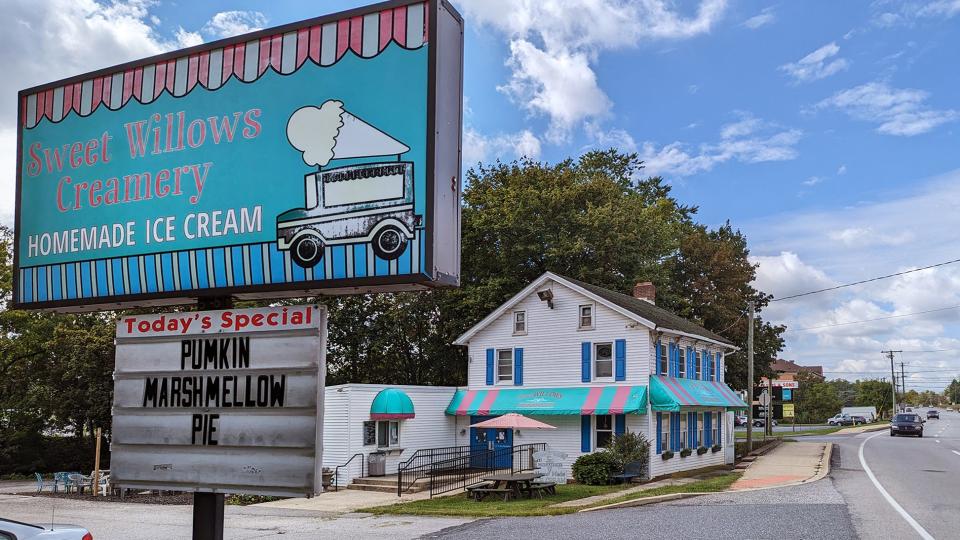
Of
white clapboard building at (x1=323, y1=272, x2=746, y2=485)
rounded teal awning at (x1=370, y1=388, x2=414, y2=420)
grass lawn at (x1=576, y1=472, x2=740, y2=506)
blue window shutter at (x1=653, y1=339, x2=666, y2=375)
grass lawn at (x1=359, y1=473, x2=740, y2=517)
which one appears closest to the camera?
grass lawn at (x1=359, y1=473, x2=740, y2=517)

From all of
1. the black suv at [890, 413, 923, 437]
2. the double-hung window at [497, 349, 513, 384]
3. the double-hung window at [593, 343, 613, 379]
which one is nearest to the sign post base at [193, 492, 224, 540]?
the double-hung window at [593, 343, 613, 379]

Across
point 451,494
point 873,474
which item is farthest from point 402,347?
point 873,474

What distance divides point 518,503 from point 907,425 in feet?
138

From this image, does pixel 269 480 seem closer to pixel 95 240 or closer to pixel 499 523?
pixel 95 240

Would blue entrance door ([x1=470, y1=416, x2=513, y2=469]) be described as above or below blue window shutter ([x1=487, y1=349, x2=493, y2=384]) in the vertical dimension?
below

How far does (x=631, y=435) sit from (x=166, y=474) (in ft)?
82.1

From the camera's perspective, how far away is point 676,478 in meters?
31.0

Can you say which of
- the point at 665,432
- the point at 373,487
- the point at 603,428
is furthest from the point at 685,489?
the point at 373,487

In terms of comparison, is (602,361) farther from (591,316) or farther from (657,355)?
(657,355)

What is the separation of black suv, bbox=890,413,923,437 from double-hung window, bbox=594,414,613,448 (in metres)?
33.1

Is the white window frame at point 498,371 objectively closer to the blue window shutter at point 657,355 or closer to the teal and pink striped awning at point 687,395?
the blue window shutter at point 657,355

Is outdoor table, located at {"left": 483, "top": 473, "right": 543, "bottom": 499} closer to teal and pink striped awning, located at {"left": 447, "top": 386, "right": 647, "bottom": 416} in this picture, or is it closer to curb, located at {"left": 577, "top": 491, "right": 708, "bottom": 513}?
curb, located at {"left": 577, "top": 491, "right": 708, "bottom": 513}

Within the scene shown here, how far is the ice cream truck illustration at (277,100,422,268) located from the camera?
19.8 feet

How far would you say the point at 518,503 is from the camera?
2327 centimetres
